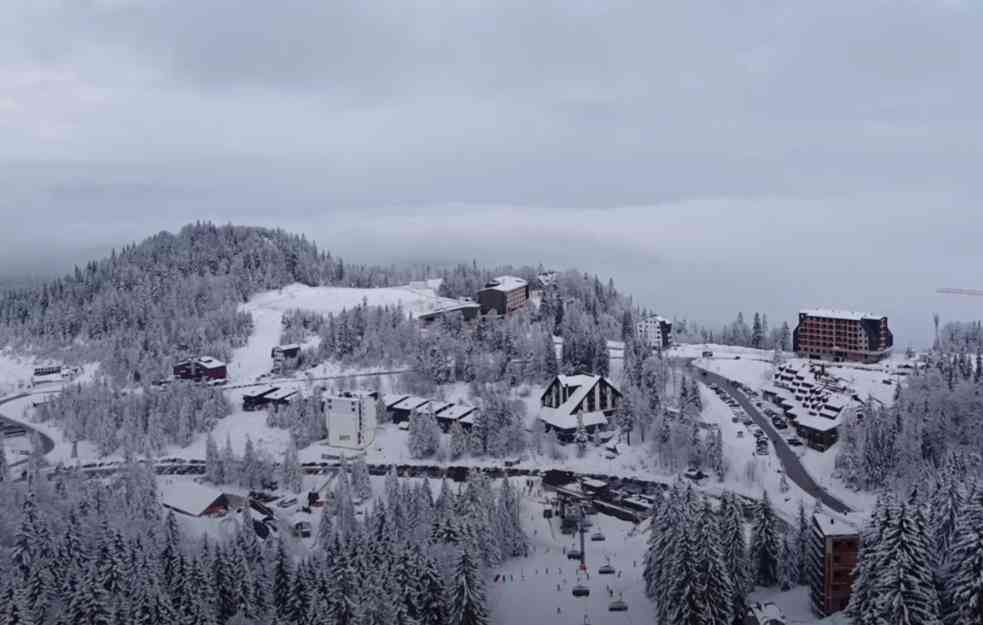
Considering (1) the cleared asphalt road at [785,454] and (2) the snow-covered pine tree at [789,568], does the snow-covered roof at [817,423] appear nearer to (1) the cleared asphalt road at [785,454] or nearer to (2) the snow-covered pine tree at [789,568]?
(1) the cleared asphalt road at [785,454]

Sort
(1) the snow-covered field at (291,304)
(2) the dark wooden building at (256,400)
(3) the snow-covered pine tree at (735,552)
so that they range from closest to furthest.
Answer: (3) the snow-covered pine tree at (735,552)
(2) the dark wooden building at (256,400)
(1) the snow-covered field at (291,304)

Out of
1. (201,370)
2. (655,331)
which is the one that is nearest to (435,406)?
(655,331)

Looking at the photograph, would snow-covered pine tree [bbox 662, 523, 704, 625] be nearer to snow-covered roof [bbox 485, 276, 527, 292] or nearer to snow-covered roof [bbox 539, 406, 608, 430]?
snow-covered roof [bbox 539, 406, 608, 430]

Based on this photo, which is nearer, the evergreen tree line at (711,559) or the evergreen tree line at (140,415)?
the evergreen tree line at (711,559)

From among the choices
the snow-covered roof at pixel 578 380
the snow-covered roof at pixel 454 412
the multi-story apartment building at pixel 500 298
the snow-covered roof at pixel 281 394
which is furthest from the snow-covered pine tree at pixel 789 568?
the multi-story apartment building at pixel 500 298

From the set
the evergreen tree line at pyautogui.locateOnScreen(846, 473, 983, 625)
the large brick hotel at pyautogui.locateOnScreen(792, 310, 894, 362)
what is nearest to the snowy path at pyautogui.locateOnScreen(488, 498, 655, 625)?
the evergreen tree line at pyautogui.locateOnScreen(846, 473, 983, 625)

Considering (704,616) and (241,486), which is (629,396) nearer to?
(241,486)

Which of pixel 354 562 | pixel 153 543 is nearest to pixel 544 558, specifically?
pixel 354 562
